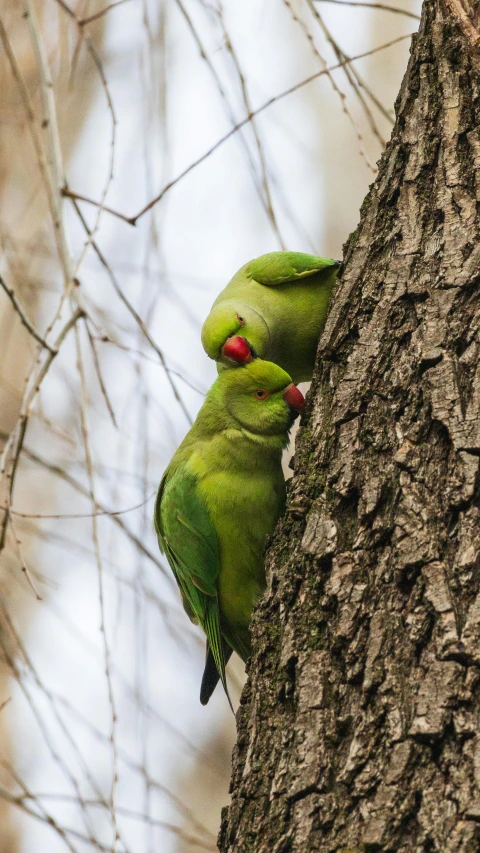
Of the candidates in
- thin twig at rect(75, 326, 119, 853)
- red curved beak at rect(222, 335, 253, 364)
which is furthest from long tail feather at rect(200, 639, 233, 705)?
red curved beak at rect(222, 335, 253, 364)

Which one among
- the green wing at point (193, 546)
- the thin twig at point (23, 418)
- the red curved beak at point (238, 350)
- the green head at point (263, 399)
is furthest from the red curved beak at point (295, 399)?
the thin twig at point (23, 418)

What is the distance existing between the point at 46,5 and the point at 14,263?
147cm

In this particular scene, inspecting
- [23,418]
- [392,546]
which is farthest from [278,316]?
[392,546]

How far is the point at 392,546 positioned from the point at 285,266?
1.69 metres

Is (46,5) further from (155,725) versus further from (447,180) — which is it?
(155,725)

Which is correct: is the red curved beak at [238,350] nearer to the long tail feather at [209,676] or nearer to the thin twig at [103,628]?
the thin twig at [103,628]

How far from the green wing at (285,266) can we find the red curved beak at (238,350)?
0.38 m

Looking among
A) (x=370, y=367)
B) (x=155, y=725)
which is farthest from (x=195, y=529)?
(x=370, y=367)

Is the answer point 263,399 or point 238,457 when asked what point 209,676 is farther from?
point 263,399

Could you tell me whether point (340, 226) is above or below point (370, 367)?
above

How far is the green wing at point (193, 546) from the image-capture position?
2.79 meters

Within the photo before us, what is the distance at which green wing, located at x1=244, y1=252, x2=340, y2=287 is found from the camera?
3027 mm

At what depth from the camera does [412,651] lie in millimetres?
1518

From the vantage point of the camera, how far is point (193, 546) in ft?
9.29
